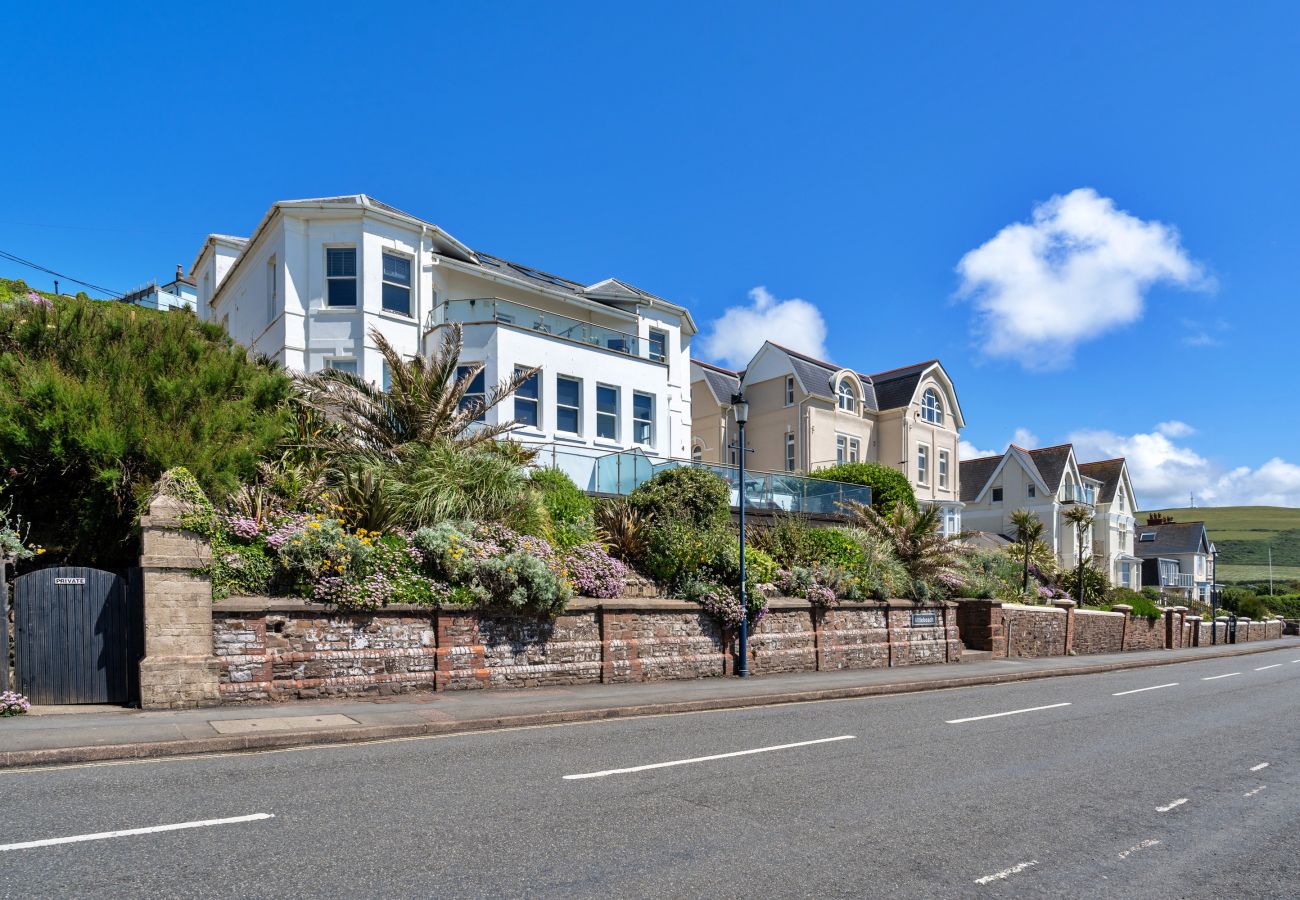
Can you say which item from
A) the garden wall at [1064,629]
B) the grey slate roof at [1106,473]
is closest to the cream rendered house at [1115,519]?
the grey slate roof at [1106,473]

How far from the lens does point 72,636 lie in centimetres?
1136

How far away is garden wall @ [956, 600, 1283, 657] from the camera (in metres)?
25.3

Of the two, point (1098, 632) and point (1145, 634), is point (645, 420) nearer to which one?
point (1098, 632)

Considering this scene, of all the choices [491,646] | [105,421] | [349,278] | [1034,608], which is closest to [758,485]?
[1034,608]

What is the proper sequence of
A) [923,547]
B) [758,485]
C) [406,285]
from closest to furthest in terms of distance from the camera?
[923,547]
[758,485]
[406,285]

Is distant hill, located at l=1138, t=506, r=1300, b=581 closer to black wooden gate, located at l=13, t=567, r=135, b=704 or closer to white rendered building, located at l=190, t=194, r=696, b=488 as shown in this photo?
white rendered building, located at l=190, t=194, r=696, b=488

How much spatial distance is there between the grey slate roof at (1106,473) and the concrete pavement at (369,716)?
180 feet

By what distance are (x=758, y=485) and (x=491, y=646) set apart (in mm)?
12487

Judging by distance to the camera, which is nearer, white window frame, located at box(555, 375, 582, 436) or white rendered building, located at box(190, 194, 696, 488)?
white rendered building, located at box(190, 194, 696, 488)

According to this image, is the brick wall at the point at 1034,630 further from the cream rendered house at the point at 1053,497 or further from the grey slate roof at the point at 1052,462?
the grey slate roof at the point at 1052,462

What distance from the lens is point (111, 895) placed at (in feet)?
15.9

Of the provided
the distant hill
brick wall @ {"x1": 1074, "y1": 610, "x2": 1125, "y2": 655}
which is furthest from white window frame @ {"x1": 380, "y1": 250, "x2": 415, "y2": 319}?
the distant hill

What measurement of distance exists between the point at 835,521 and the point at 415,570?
52.1 ft

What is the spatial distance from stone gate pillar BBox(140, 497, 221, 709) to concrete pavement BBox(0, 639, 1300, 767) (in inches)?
12.7
